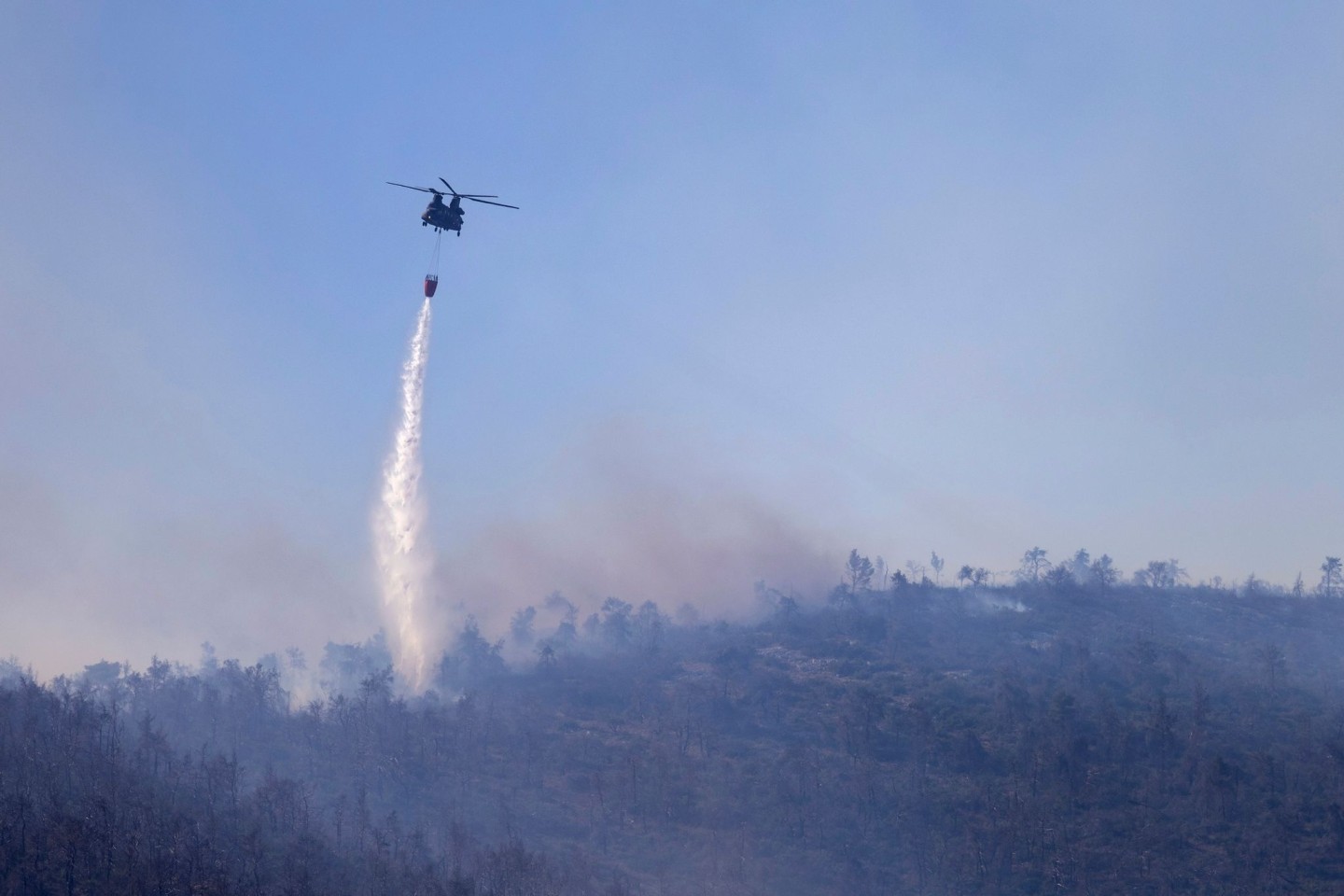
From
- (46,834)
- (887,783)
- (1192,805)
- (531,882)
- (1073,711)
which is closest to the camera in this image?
(46,834)

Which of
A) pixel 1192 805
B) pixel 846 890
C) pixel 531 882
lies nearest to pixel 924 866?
pixel 846 890

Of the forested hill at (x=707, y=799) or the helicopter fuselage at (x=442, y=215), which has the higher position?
the helicopter fuselage at (x=442, y=215)

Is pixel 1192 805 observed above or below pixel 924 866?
above

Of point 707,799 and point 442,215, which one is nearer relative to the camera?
point 442,215

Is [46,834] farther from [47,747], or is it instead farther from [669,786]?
[669,786]

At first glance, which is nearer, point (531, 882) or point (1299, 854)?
point (531, 882)

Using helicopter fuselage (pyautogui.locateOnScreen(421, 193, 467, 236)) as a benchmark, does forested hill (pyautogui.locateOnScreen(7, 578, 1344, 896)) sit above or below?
below

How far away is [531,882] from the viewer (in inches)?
5374

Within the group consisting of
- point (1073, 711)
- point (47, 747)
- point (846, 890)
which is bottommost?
point (846, 890)

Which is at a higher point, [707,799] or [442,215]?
[442,215]

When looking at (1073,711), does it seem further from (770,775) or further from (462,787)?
(462,787)

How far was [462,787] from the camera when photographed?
177 meters

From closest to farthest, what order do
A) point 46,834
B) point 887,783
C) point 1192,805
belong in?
point 46,834, point 1192,805, point 887,783

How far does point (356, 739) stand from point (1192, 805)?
411 ft
